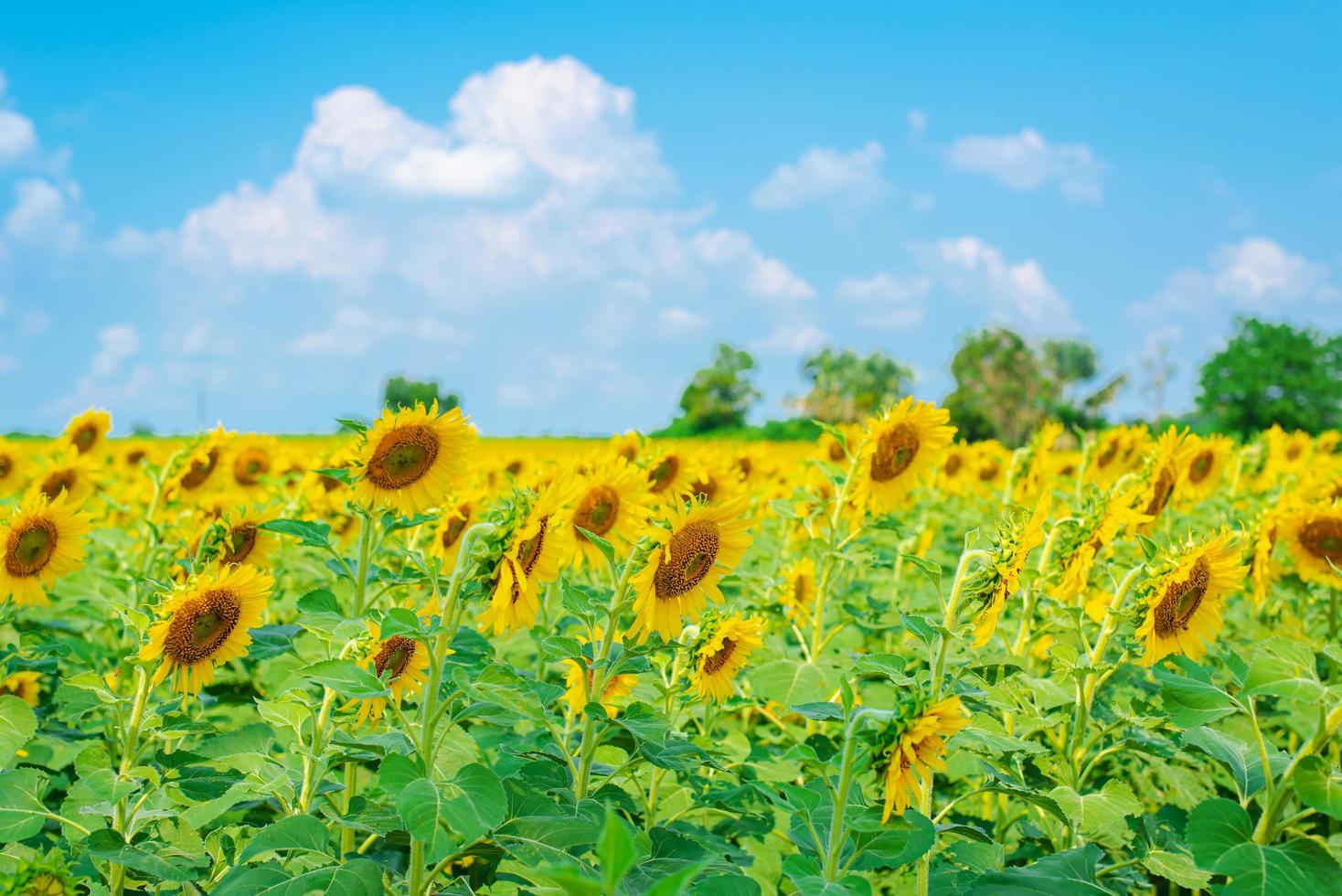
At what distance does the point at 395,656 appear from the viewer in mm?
2617

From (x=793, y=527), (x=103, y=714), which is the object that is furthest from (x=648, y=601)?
(x=793, y=527)

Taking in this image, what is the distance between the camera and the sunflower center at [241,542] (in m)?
3.41

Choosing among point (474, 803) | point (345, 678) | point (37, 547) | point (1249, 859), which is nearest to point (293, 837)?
point (345, 678)

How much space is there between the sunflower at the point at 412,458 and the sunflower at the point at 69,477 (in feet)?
8.61

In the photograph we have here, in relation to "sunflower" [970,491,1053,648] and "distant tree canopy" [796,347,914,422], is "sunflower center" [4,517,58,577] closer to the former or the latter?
"sunflower" [970,491,1053,648]

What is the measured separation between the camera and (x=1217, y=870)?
6.53ft

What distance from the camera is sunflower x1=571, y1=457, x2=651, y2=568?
9.66ft

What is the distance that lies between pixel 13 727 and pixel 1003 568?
9.10ft

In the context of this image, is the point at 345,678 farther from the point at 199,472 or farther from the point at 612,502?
the point at 199,472

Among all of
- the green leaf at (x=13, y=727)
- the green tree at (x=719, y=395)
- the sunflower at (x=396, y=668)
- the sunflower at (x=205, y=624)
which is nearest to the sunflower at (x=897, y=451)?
the sunflower at (x=396, y=668)

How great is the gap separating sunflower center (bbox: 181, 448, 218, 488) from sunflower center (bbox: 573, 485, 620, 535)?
2.87 meters

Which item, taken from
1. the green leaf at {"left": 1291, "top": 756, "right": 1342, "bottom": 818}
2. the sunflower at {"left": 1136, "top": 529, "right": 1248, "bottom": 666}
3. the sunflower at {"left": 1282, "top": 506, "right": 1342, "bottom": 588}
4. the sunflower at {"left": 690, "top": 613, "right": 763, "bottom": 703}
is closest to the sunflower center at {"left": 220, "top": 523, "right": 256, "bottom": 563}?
the sunflower at {"left": 690, "top": 613, "right": 763, "bottom": 703}

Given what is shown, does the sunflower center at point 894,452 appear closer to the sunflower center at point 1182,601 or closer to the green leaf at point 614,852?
the sunflower center at point 1182,601

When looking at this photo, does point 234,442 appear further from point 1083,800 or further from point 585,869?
point 1083,800
